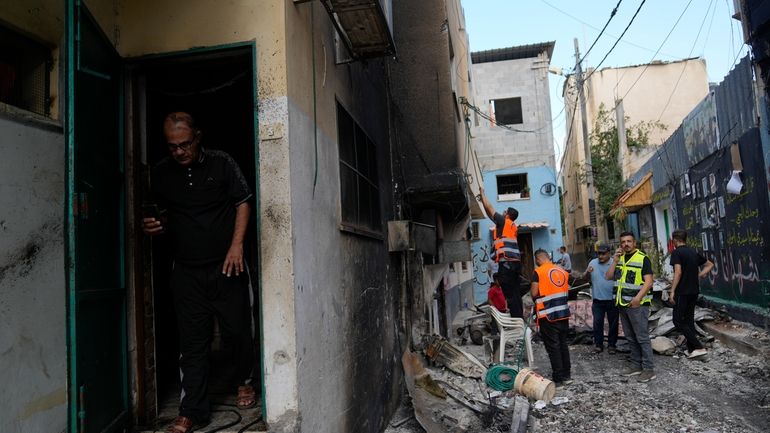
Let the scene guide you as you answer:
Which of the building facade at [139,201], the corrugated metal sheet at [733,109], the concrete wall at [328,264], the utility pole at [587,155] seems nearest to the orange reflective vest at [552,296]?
the concrete wall at [328,264]

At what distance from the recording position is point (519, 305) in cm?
954

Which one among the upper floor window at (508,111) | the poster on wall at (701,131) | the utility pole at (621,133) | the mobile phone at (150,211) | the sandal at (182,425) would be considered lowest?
the sandal at (182,425)

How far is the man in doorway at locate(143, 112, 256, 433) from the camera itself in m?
3.37

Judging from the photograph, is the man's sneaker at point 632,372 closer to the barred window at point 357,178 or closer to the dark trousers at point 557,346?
the dark trousers at point 557,346


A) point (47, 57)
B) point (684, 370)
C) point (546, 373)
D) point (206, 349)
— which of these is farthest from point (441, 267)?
point (47, 57)

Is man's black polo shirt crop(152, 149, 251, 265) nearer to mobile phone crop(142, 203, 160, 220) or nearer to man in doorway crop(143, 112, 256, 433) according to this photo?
man in doorway crop(143, 112, 256, 433)

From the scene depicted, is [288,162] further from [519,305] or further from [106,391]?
[519,305]

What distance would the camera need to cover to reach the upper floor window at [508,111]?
2266cm

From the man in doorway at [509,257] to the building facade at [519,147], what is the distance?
35.9ft

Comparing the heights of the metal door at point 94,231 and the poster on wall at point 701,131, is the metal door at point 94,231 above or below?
below

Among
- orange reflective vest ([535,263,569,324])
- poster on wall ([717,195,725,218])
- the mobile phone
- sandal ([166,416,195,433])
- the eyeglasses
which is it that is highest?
the eyeglasses

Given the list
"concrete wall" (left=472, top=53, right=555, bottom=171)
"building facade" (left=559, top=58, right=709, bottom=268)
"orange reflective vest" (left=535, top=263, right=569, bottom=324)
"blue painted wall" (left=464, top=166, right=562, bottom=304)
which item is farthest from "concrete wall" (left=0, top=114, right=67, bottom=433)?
"concrete wall" (left=472, top=53, right=555, bottom=171)

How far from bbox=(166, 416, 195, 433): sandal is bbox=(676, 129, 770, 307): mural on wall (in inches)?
328

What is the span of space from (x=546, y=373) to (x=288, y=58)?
647 cm
